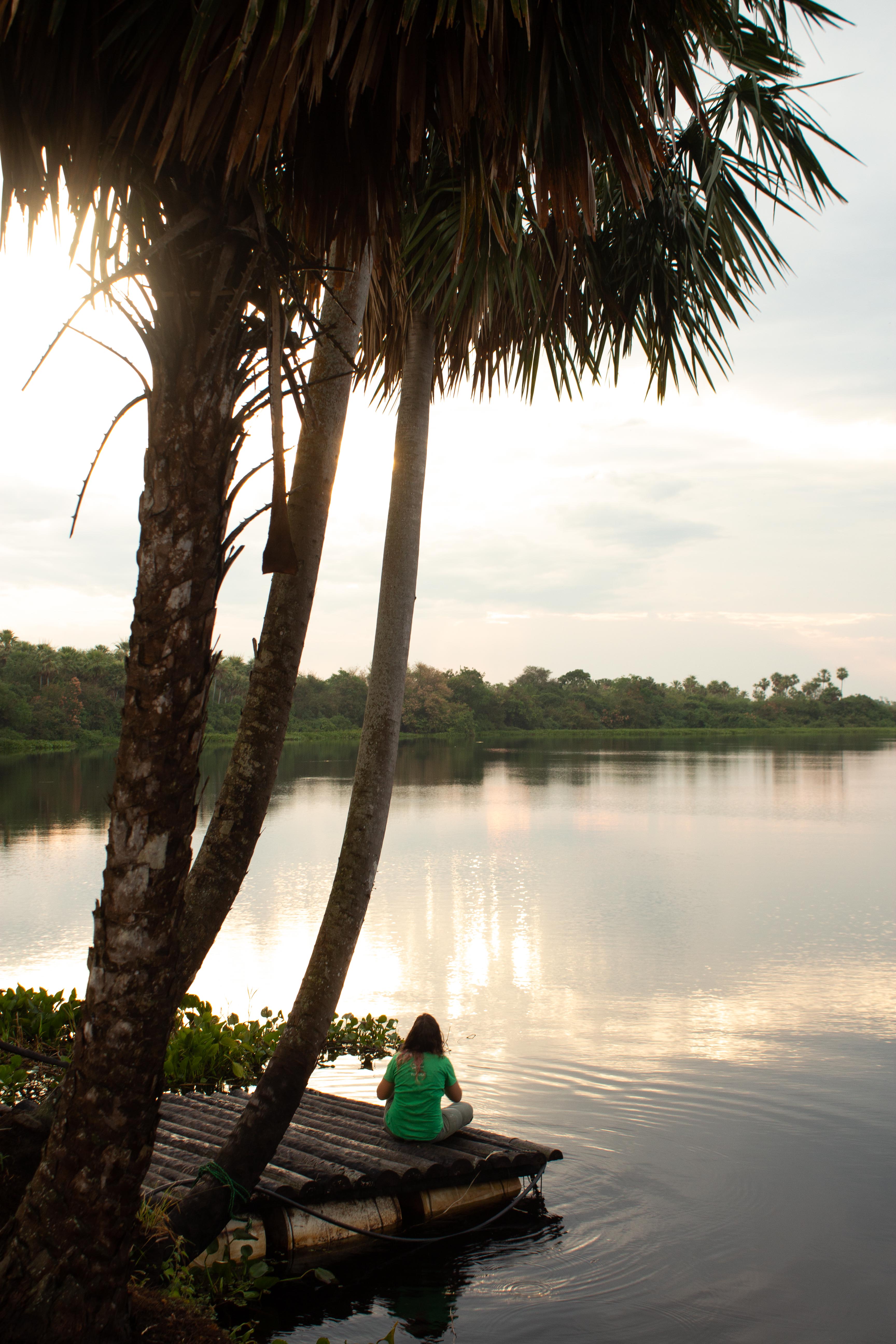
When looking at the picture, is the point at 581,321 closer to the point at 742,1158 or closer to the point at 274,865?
the point at 742,1158

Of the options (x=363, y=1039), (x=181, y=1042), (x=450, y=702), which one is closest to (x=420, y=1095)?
(x=181, y=1042)

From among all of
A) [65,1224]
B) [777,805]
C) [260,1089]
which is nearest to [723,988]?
[260,1089]

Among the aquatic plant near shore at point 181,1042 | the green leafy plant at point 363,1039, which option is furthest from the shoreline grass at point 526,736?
the aquatic plant near shore at point 181,1042

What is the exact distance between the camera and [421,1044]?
15.8 feet

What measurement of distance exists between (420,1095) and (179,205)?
12.9ft

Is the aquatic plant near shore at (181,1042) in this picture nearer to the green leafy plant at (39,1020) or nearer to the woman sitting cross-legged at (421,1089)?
the green leafy plant at (39,1020)

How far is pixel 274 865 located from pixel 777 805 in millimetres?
15386

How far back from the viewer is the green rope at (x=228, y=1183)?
A: 372 centimetres

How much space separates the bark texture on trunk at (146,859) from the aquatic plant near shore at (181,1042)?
3.14 m

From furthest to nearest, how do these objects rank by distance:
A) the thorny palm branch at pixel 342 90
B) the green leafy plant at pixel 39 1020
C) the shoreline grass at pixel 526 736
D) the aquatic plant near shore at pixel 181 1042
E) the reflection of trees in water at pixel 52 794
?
the shoreline grass at pixel 526 736 < the reflection of trees in water at pixel 52 794 < the green leafy plant at pixel 39 1020 < the aquatic plant near shore at pixel 181 1042 < the thorny palm branch at pixel 342 90

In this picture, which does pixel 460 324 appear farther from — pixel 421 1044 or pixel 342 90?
pixel 421 1044

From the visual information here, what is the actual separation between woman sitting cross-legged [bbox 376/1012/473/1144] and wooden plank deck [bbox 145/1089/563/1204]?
0.07 m

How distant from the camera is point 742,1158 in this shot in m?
5.88

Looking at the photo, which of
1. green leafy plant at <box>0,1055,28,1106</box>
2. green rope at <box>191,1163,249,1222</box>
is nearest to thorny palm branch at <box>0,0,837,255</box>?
green rope at <box>191,1163,249,1222</box>
